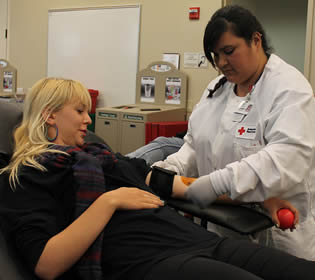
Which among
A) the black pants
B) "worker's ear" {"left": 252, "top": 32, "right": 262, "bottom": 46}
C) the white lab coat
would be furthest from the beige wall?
the black pants

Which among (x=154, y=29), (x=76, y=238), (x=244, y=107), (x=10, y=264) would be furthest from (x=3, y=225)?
(x=154, y=29)

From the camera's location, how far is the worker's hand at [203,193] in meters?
1.18

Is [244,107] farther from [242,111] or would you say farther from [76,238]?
[76,238]

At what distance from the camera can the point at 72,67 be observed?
4703mm

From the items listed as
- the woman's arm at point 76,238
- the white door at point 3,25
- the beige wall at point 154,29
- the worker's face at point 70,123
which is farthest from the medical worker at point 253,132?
the white door at point 3,25

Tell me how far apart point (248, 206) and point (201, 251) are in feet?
1.01

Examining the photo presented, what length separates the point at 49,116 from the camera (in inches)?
50.0

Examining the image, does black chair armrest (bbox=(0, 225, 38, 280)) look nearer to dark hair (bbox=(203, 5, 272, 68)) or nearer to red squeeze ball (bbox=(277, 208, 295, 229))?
red squeeze ball (bbox=(277, 208, 295, 229))

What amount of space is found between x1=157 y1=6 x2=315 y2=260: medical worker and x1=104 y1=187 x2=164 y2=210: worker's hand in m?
0.13

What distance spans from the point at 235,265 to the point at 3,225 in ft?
2.09

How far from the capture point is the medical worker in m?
1.17

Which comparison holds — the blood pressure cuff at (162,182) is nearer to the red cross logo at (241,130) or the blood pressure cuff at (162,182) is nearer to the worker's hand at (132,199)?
the worker's hand at (132,199)

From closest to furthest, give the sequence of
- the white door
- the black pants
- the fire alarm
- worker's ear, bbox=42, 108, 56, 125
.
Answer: the black pants → worker's ear, bbox=42, 108, 56, 125 → the fire alarm → the white door

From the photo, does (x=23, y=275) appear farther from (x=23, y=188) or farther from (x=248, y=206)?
(x=248, y=206)
